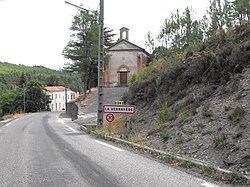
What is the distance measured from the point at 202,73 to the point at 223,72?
1663 millimetres

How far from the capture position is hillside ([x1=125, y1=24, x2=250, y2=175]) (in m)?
8.02

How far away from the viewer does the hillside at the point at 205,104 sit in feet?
26.3

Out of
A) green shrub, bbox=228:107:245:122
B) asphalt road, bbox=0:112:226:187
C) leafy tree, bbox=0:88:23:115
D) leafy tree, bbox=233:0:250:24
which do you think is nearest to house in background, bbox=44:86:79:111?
leafy tree, bbox=0:88:23:115

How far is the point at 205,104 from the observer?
37.5 ft

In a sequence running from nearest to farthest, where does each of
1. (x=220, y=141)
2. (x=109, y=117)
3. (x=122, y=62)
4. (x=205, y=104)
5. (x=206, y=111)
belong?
(x=220, y=141) → (x=206, y=111) → (x=205, y=104) → (x=109, y=117) → (x=122, y=62)

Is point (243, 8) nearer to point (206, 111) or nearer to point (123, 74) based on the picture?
point (206, 111)

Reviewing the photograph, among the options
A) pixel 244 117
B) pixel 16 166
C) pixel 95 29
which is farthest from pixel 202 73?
pixel 95 29

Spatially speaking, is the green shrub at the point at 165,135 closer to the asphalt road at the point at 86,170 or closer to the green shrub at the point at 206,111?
the green shrub at the point at 206,111

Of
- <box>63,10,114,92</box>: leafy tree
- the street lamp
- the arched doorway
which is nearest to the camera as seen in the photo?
the street lamp

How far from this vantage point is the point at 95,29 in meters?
48.1

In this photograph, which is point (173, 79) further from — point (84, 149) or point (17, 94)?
point (17, 94)

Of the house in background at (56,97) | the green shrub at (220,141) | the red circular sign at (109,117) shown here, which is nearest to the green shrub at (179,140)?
the green shrub at (220,141)

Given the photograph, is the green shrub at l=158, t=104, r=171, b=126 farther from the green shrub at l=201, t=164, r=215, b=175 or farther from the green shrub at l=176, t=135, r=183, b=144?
the green shrub at l=201, t=164, r=215, b=175

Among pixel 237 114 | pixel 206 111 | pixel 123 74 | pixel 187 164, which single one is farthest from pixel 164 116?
pixel 123 74
